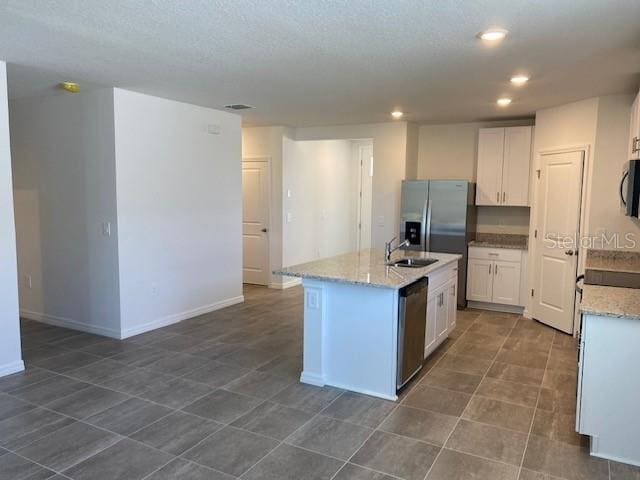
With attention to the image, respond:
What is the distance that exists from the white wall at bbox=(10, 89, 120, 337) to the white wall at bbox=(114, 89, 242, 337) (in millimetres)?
156

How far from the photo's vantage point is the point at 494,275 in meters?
5.97

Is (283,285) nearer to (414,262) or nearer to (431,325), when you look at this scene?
(414,262)

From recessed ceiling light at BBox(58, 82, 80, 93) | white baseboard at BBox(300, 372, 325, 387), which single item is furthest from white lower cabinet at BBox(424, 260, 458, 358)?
recessed ceiling light at BBox(58, 82, 80, 93)

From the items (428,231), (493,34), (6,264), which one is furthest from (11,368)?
(428,231)

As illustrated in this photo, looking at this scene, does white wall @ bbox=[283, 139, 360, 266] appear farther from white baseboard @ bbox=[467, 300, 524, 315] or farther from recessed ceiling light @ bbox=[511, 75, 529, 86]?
recessed ceiling light @ bbox=[511, 75, 529, 86]

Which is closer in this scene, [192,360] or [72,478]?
[72,478]

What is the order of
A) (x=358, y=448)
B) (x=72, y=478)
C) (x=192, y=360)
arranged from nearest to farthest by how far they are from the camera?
(x=72, y=478) → (x=358, y=448) → (x=192, y=360)

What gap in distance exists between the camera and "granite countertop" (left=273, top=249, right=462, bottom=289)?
10.9 ft

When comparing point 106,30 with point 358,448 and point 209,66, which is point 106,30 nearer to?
point 209,66

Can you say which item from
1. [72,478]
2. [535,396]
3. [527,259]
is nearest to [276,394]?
[72,478]

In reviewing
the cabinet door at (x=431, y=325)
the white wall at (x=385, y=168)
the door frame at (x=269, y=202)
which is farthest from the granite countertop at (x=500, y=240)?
the door frame at (x=269, y=202)

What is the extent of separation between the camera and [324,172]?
26.3 feet

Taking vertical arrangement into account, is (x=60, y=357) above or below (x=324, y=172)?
below

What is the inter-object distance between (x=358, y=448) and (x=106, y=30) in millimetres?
2923
